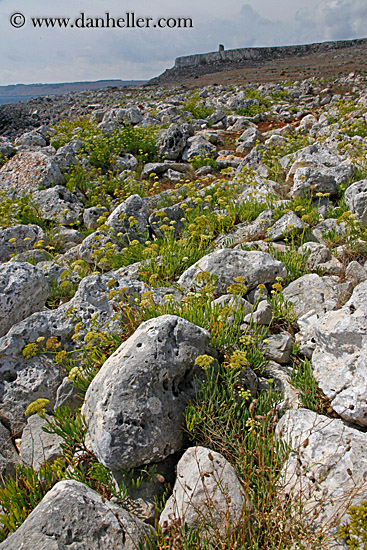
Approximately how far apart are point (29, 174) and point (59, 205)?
6.32 ft

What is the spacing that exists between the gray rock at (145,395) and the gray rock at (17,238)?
4.37 meters

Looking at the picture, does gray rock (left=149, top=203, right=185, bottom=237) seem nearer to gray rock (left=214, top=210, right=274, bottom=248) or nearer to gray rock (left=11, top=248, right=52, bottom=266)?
gray rock (left=214, top=210, right=274, bottom=248)

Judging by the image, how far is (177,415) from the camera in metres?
2.81

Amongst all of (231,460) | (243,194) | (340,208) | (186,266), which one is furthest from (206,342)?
(243,194)

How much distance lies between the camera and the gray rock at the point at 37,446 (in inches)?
120

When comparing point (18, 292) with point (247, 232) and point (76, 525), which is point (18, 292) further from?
point (247, 232)

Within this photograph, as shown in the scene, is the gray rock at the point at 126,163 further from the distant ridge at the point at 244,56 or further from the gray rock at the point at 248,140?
the distant ridge at the point at 244,56

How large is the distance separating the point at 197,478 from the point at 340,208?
16.1ft

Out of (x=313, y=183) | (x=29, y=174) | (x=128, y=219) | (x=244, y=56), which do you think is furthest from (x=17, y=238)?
(x=244, y=56)

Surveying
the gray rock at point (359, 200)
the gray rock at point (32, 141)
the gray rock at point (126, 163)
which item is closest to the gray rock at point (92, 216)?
the gray rock at point (126, 163)

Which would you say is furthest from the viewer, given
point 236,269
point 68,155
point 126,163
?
point 126,163

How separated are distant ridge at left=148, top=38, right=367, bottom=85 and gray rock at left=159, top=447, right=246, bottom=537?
56.4 metres

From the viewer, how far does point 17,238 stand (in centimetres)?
672

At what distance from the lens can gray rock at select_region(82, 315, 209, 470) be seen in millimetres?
2576
